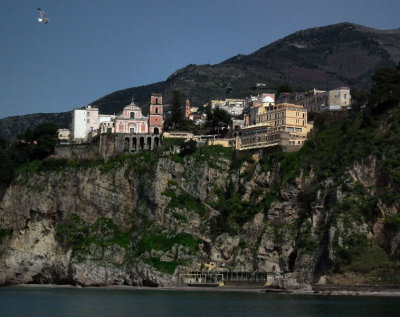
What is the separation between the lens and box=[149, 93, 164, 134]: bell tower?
4232 inches

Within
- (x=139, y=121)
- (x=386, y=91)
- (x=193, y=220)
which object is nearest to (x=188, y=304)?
(x=193, y=220)

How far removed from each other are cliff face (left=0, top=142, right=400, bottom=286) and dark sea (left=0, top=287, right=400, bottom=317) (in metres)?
5.40

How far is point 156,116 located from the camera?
108 metres

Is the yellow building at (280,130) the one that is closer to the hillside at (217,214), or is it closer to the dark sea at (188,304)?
the hillside at (217,214)

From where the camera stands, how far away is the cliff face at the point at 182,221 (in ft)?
257

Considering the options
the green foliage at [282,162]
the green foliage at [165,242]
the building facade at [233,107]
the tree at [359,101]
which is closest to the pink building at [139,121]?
the green foliage at [282,162]

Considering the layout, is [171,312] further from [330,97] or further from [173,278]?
[330,97]

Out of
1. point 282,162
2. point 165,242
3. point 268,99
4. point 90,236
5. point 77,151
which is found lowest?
point 165,242

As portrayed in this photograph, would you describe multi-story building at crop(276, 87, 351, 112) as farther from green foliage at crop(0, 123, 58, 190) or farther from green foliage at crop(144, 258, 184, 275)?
green foliage at crop(0, 123, 58, 190)

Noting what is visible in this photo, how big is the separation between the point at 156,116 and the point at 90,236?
2245 centimetres

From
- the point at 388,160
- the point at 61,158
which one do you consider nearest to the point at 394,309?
the point at 388,160

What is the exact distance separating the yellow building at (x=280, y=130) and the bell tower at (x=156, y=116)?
13848mm

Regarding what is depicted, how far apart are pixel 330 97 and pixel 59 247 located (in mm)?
43116

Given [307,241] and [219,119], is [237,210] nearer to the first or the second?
[307,241]
